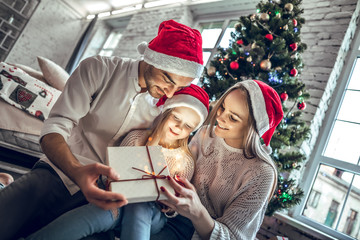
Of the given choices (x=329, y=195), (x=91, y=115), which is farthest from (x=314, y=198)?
(x=91, y=115)

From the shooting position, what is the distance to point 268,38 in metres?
2.09

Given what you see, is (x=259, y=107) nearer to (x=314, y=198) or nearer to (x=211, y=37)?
(x=314, y=198)

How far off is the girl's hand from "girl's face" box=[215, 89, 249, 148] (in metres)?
0.41

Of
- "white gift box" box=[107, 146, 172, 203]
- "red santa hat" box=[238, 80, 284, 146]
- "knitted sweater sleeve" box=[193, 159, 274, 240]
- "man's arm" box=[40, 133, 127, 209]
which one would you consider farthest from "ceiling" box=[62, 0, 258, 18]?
"man's arm" box=[40, 133, 127, 209]

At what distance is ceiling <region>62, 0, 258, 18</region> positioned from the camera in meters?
3.96

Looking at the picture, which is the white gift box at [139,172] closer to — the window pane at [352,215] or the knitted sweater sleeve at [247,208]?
the knitted sweater sleeve at [247,208]

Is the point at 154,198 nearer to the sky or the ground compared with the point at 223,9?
nearer to the ground

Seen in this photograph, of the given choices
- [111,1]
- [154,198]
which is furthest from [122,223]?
[111,1]

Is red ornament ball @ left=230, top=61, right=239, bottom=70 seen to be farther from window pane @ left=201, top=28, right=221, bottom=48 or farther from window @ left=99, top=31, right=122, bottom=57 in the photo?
window @ left=99, top=31, right=122, bottom=57

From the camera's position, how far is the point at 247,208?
995 mm

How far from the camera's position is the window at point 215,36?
402cm

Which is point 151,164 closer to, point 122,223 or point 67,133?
point 122,223

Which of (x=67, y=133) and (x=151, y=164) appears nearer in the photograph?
(x=151, y=164)

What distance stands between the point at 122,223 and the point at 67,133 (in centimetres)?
48
